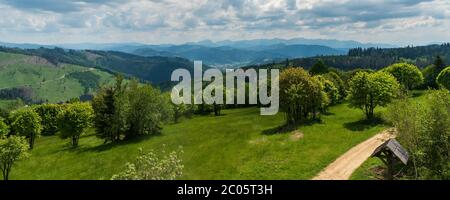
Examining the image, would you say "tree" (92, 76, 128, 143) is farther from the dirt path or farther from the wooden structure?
Answer: the wooden structure

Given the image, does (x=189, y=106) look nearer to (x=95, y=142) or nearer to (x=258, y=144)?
(x=95, y=142)

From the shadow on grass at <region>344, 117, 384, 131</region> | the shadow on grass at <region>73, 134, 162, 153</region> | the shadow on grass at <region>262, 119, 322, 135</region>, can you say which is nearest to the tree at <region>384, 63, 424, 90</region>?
the shadow on grass at <region>344, 117, 384, 131</region>

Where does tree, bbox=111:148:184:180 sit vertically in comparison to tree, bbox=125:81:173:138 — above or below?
above

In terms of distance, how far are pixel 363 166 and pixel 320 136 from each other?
56.3ft

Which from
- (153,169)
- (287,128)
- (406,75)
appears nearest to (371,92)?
(287,128)

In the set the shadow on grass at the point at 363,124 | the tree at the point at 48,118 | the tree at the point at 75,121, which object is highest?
the shadow on grass at the point at 363,124

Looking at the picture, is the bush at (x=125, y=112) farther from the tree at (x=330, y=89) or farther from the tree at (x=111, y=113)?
the tree at (x=330, y=89)

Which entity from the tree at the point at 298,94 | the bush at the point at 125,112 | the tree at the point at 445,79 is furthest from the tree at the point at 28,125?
the tree at the point at 445,79

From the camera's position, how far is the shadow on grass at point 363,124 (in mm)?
72244

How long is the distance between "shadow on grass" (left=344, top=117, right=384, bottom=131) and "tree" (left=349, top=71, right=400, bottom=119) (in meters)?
2.77

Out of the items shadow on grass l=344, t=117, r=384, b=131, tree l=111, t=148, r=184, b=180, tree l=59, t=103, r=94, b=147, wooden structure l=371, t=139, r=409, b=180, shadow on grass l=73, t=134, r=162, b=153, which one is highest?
tree l=111, t=148, r=184, b=180

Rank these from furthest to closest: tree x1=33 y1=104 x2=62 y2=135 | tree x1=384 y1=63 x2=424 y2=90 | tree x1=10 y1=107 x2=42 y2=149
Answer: tree x1=33 y1=104 x2=62 y2=135
tree x1=384 y1=63 x2=424 y2=90
tree x1=10 y1=107 x2=42 y2=149

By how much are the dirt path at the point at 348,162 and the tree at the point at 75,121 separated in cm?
6155

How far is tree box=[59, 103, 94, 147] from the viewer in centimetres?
9388
